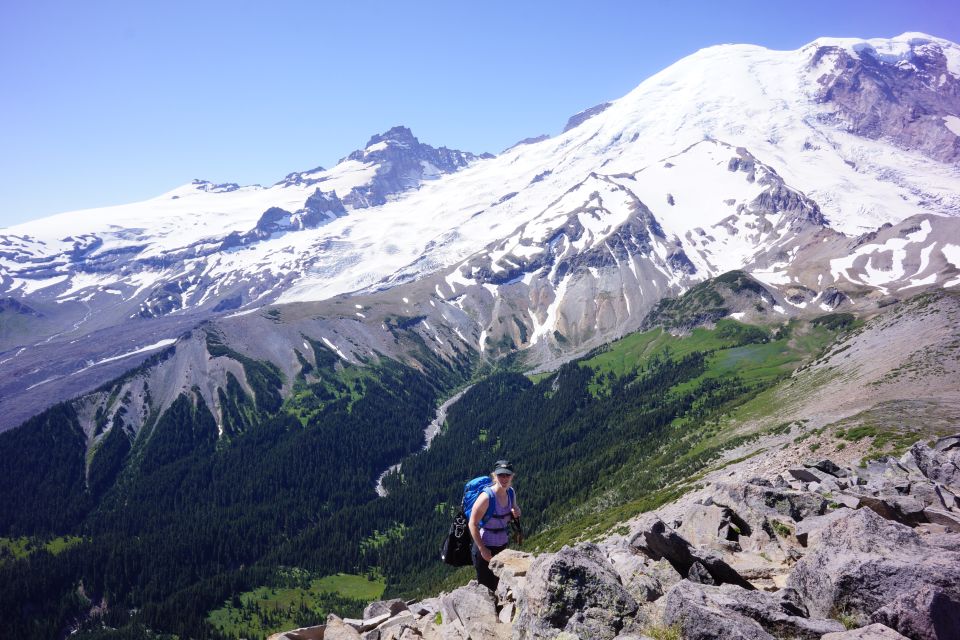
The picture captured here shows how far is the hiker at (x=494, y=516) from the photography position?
15758mm

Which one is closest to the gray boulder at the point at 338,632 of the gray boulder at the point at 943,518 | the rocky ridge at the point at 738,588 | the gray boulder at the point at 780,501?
the rocky ridge at the point at 738,588

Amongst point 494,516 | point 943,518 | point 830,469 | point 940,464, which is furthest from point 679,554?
point 830,469

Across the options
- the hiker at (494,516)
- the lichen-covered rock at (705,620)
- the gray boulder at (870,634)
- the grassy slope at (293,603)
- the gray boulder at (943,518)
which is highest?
the hiker at (494,516)

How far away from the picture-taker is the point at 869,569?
12047 millimetres

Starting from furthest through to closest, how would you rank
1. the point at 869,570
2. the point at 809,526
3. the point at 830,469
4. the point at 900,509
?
1. the point at 830,469
2. the point at 809,526
3. the point at 900,509
4. the point at 869,570

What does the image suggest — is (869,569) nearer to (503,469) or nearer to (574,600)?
(574,600)

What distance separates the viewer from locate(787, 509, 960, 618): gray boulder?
37.8ft

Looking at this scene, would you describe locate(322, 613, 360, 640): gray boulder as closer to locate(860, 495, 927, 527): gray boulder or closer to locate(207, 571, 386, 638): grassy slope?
locate(860, 495, 927, 527): gray boulder

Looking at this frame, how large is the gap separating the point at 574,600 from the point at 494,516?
372cm

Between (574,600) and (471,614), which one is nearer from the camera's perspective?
(574,600)

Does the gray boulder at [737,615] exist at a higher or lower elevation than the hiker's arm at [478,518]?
lower

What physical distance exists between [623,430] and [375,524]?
281 feet

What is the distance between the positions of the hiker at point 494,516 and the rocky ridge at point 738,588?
3.81ft

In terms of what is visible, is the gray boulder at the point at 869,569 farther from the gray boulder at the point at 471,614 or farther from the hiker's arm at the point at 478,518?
the gray boulder at the point at 471,614
